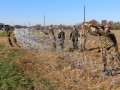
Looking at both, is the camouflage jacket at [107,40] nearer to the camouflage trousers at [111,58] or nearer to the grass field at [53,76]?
the camouflage trousers at [111,58]

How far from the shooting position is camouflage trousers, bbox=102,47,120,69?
41.8ft

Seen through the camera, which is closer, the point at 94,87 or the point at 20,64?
the point at 94,87

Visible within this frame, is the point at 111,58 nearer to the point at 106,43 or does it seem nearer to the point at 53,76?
the point at 106,43

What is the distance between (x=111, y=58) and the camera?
44.6 feet

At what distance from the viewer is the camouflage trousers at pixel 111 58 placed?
12.7m

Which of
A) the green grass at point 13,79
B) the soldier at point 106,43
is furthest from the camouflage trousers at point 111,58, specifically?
the green grass at point 13,79

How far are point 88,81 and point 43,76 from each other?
186cm

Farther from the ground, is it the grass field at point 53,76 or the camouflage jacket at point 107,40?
the camouflage jacket at point 107,40

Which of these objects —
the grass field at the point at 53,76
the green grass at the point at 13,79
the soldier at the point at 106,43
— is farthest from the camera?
the soldier at the point at 106,43

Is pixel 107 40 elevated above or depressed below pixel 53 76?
above

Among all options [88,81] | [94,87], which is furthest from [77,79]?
[94,87]

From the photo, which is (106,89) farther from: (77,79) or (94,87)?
(77,79)

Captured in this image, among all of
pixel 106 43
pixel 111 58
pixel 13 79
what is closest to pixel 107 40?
pixel 106 43

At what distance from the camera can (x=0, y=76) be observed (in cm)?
1292
